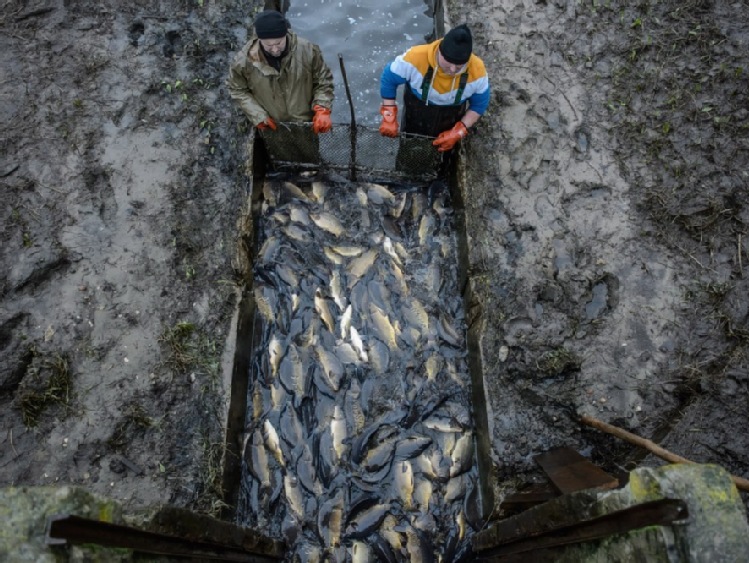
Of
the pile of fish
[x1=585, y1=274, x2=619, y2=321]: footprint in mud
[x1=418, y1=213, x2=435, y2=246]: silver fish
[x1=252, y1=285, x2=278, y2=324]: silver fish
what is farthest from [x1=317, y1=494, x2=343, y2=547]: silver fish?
[x1=585, y1=274, x2=619, y2=321]: footprint in mud

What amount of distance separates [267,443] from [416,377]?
1.50 metres

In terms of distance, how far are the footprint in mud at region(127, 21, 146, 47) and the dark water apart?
196 cm

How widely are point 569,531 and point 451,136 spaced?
366 cm

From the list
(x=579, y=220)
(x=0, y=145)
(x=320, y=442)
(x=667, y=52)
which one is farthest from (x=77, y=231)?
(x=667, y=52)

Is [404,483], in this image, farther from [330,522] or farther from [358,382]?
[358,382]

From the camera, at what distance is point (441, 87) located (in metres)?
5.16

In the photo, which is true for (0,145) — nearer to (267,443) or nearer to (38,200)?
(38,200)

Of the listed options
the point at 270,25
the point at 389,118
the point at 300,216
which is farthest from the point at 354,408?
the point at 270,25

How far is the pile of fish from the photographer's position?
4805mm

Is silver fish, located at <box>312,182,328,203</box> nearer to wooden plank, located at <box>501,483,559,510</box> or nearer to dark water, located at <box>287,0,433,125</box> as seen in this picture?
dark water, located at <box>287,0,433,125</box>

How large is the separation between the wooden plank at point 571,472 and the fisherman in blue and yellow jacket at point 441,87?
304 centimetres

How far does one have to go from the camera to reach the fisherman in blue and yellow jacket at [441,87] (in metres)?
4.62

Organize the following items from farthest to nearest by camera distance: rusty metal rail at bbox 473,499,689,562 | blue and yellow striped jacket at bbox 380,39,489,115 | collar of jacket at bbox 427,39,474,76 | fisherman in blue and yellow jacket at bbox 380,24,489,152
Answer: blue and yellow striped jacket at bbox 380,39,489,115
collar of jacket at bbox 427,39,474,76
fisherman in blue and yellow jacket at bbox 380,24,489,152
rusty metal rail at bbox 473,499,689,562

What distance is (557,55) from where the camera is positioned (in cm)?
654
